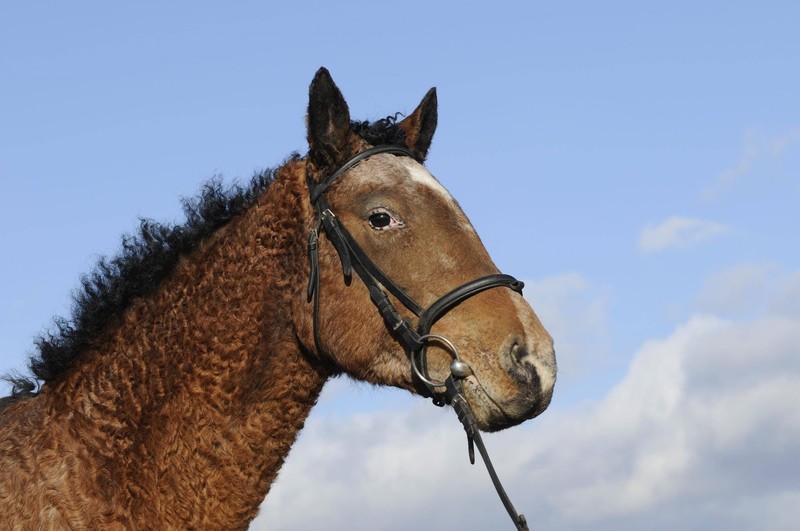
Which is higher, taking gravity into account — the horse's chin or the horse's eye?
the horse's eye

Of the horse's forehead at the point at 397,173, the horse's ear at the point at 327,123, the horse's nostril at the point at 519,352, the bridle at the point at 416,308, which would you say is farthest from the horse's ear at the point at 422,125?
the horse's nostril at the point at 519,352

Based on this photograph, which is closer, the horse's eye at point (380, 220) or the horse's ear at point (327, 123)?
the horse's eye at point (380, 220)

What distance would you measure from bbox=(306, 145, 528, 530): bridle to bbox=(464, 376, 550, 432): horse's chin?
5cm

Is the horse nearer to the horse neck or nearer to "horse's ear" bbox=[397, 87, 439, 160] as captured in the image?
the horse neck

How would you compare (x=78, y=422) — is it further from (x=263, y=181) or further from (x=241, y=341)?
(x=263, y=181)

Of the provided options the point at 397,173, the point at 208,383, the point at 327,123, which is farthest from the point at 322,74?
the point at 208,383

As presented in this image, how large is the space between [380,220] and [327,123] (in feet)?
2.73

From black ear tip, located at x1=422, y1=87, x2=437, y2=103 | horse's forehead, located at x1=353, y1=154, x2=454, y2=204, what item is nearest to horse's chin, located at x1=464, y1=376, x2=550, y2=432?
horse's forehead, located at x1=353, y1=154, x2=454, y2=204

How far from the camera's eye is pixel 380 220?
673cm

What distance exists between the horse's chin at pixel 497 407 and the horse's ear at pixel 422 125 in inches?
83.0

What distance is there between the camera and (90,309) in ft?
22.8

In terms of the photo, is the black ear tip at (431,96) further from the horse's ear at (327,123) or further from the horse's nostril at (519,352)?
the horse's nostril at (519,352)

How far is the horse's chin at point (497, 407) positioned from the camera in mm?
5988

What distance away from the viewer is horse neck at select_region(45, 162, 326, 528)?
21.0 ft
